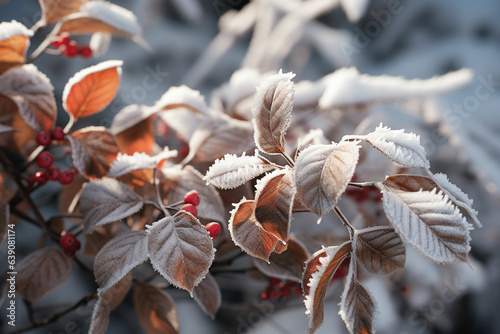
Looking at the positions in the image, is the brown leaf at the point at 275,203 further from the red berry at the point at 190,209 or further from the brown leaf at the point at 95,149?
the brown leaf at the point at 95,149

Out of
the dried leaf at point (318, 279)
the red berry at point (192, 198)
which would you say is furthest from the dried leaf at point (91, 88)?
the dried leaf at point (318, 279)

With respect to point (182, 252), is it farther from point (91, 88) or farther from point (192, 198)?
point (91, 88)

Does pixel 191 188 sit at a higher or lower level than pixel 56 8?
lower

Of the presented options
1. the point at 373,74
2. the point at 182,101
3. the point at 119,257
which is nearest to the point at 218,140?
the point at 182,101

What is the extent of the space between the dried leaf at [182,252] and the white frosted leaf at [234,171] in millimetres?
33

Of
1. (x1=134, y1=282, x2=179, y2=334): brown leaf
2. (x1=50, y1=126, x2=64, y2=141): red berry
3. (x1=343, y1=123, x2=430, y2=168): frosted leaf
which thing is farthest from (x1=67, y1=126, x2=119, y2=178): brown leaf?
(x1=343, y1=123, x2=430, y2=168): frosted leaf

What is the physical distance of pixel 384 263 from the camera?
0.31 metres

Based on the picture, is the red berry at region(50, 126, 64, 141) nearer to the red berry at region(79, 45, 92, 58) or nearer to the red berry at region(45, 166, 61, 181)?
the red berry at region(45, 166, 61, 181)

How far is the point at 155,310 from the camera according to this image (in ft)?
1.38

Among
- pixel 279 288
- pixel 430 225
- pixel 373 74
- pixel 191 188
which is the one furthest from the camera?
pixel 373 74

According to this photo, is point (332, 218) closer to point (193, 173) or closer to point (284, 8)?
point (193, 173)

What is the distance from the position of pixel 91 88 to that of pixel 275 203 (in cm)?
22

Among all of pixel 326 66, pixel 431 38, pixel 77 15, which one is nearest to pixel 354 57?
pixel 326 66

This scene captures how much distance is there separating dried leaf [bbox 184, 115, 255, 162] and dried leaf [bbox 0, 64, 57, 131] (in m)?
0.13
